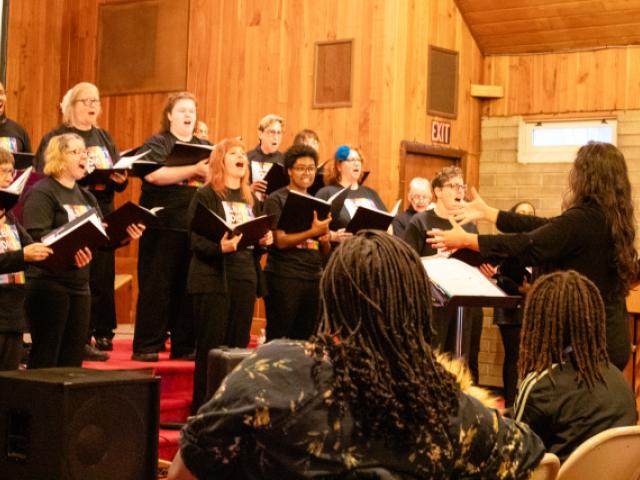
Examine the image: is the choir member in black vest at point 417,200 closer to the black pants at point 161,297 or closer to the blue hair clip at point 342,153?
the blue hair clip at point 342,153

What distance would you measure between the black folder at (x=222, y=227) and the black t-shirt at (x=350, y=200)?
852 mm

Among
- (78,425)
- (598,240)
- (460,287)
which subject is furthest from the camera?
(460,287)

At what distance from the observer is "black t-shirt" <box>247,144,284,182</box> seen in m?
5.46

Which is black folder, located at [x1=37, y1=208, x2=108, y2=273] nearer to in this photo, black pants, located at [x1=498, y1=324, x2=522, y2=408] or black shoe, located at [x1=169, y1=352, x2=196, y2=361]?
black shoe, located at [x1=169, y1=352, x2=196, y2=361]

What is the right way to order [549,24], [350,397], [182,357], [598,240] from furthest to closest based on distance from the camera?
[549,24], [182,357], [598,240], [350,397]

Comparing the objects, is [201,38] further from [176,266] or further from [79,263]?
[79,263]

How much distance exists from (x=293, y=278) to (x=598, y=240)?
74.3 inches

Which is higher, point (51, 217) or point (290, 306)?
point (51, 217)

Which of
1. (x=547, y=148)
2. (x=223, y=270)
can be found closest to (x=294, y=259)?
(x=223, y=270)

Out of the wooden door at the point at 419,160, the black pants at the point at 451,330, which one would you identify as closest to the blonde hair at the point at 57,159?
the black pants at the point at 451,330

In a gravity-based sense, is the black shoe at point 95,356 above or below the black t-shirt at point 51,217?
→ below

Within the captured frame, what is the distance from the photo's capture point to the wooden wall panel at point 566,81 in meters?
7.09

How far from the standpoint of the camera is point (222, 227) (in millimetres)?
4168

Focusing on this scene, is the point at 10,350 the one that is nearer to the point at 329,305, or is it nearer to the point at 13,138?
the point at 13,138
